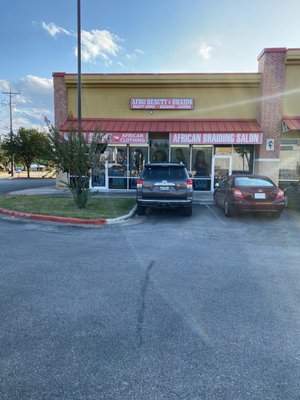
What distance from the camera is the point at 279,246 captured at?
6672 millimetres

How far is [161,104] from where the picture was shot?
16.8 meters

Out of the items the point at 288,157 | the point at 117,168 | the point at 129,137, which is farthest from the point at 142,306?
the point at 288,157

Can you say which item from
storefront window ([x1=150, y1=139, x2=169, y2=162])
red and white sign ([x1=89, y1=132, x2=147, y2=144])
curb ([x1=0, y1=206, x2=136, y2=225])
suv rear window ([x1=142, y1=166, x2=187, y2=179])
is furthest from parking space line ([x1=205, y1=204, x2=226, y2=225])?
storefront window ([x1=150, y1=139, x2=169, y2=162])

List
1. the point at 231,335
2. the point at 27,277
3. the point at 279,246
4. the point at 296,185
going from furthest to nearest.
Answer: the point at 296,185 → the point at 279,246 → the point at 27,277 → the point at 231,335

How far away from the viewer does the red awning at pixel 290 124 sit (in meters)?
14.5

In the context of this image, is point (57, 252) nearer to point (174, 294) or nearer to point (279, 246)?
point (174, 294)

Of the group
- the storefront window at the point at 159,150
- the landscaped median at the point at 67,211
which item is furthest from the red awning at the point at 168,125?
the landscaped median at the point at 67,211

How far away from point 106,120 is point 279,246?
42.5 feet

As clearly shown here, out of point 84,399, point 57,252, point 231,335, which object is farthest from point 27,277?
point 231,335

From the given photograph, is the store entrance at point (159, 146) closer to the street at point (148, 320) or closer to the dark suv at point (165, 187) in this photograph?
the dark suv at point (165, 187)

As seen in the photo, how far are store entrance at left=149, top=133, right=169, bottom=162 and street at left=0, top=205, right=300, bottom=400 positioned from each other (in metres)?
11.3

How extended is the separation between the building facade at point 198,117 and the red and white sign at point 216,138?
0.05 m

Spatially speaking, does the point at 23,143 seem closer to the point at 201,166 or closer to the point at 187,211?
the point at 201,166

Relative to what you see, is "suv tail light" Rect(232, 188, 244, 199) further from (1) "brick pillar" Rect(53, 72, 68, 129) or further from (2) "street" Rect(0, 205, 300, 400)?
(1) "brick pillar" Rect(53, 72, 68, 129)
